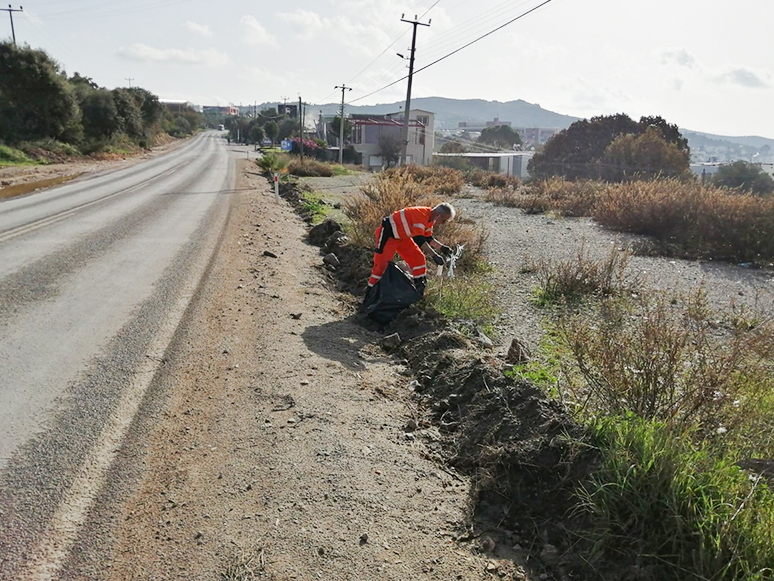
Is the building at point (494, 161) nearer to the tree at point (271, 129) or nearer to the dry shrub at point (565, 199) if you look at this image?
the dry shrub at point (565, 199)

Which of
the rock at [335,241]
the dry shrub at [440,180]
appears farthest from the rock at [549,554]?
the dry shrub at [440,180]

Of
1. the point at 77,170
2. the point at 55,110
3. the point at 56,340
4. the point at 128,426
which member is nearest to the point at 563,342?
the point at 128,426

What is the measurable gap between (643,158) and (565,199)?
13.8 meters

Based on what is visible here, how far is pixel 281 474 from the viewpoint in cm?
392

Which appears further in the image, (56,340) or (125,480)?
(56,340)

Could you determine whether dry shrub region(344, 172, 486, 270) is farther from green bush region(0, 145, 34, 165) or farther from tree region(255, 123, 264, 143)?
tree region(255, 123, 264, 143)

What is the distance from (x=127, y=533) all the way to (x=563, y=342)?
14.0 ft

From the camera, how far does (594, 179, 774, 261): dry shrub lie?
13.6 meters

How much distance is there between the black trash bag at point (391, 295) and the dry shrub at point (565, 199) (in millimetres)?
14370

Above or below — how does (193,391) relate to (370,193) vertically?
→ below

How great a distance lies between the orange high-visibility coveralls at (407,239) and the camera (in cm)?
748

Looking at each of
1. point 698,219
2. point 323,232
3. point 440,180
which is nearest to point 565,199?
point 440,180

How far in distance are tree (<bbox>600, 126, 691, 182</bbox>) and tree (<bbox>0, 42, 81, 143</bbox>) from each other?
112 ft

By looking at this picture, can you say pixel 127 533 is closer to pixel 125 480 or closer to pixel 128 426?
pixel 125 480
